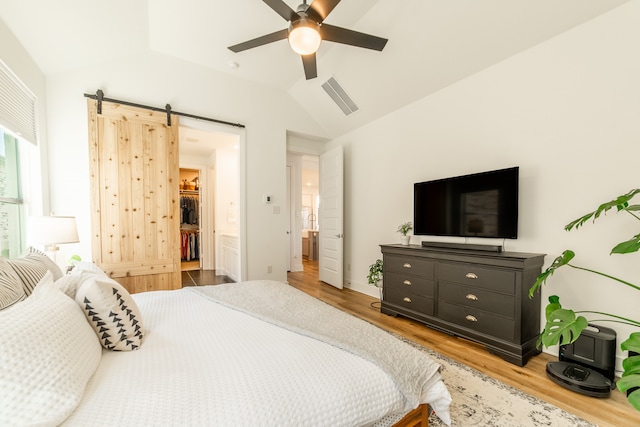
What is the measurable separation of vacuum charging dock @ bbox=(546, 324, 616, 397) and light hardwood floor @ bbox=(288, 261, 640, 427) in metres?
0.05

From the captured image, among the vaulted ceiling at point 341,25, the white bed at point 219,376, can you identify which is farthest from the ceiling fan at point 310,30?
the white bed at point 219,376

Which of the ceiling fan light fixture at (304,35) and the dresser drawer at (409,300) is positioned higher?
the ceiling fan light fixture at (304,35)

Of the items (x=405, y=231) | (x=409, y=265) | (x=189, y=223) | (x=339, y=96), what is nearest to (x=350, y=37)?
(x=339, y=96)

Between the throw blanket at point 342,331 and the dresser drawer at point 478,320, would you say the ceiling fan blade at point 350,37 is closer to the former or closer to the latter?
the throw blanket at point 342,331

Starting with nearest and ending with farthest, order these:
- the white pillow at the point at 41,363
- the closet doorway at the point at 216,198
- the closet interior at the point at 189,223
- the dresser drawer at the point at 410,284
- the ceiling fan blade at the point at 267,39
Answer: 1. the white pillow at the point at 41,363
2. the ceiling fan blade at the point at 267,39
3. the dresser drawer at the point at 410,284
4. the closet doorway at the point at 216,198
5. the closet interior at the point at 189,223

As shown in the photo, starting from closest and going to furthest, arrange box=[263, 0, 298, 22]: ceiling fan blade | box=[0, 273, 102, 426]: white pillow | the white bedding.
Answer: box=[0, 273, 102, 426]: white pillow, the white bedding, box=[263, 0, 298, 22]: ceiling fan blade

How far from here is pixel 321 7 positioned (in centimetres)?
194

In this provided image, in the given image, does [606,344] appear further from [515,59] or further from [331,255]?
[331,255]

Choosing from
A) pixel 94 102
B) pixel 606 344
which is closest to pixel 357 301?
pixel 606 344

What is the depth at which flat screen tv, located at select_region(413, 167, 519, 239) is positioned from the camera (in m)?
2.45

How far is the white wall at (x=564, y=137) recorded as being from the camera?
1.98 metres

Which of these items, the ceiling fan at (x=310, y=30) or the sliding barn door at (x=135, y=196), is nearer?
the ceiling fan at (x=310, y=30)

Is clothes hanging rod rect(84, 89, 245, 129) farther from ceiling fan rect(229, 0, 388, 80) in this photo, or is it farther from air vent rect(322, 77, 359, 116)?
ceiling fan rect(229, 0, 388, 80)

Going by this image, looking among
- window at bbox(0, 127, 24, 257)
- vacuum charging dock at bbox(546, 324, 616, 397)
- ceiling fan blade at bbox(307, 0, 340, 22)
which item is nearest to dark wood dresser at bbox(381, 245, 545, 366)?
vacuum charging dock at bbox(546, 324, 616, 397)
